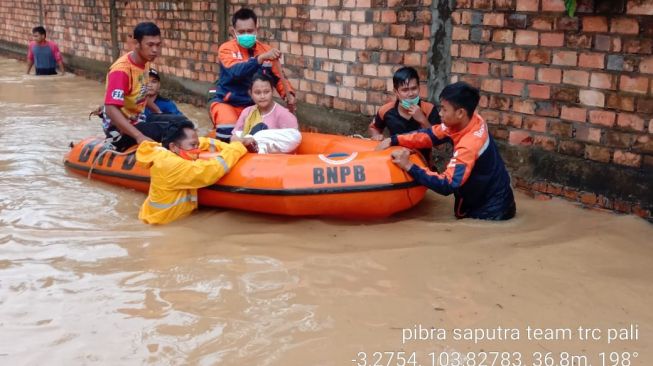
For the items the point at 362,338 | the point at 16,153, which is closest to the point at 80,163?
the point at 16,153

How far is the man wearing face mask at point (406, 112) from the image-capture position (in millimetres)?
4496

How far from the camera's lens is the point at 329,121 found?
6.17m

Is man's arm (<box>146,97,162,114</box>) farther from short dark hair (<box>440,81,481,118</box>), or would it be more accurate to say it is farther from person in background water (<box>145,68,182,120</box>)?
short dark hair (<box>440,81,481,118</box>)

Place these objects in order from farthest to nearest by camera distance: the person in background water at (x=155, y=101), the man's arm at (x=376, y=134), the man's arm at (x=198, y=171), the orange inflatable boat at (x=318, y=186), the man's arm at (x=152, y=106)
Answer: the man's arm at (x=152, y=106)
the person in background water at (x=155, y=101)
the man's arm at (x=376, y=134)
the man's arm at (x=198, y=171)
the orange inflatable boat at (x=318, y=186)

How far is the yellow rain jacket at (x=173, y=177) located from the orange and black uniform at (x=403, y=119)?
1.17m

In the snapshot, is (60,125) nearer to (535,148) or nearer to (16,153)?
(16,153)

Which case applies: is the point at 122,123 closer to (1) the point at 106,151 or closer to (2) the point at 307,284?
(1) the point at 106,151

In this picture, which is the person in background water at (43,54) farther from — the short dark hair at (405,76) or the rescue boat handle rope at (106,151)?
the short dark hair at (405,76)

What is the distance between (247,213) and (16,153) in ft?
9.71

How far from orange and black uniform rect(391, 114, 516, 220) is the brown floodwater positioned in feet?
0.34

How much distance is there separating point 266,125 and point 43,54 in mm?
8841

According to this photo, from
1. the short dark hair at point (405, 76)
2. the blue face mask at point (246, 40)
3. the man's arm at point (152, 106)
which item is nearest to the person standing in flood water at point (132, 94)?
the man's arm at point (152, 106)

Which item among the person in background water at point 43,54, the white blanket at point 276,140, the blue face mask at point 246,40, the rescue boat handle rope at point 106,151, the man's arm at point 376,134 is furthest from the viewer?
the person in background water at point 43,54

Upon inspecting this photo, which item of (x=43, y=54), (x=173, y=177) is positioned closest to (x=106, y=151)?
(x=173, y=177)
